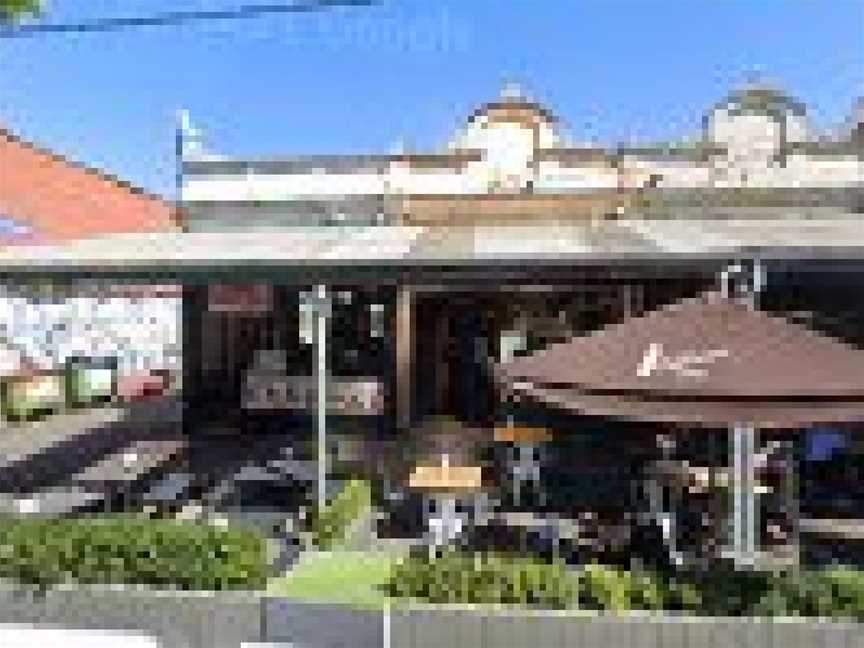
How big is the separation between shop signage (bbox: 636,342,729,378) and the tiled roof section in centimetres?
2109

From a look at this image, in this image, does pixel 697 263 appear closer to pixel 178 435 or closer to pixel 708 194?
pixel 708 194

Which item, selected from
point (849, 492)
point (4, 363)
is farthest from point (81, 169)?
point (849, 492)

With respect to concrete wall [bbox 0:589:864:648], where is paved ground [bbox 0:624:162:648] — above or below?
below

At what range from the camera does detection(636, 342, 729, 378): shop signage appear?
29.0 ft

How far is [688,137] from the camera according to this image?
21.4m

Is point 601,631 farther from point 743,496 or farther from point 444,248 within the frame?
point 444,248

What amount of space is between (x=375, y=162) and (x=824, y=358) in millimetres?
13133

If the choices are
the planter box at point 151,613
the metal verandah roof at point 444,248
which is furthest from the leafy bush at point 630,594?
the metal verandah roof at point 444,248

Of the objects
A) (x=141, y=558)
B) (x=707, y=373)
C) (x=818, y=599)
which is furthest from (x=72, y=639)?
(x=818, y=599)

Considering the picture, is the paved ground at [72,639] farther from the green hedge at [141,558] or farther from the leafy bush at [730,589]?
the leafy bush at [730,589]

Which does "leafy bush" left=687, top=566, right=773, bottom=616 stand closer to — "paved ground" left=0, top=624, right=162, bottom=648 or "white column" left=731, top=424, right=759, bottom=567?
"white column" left=731, top=424, right=759, bottom=567

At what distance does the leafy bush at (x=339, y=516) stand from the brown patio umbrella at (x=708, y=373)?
2.72 meters

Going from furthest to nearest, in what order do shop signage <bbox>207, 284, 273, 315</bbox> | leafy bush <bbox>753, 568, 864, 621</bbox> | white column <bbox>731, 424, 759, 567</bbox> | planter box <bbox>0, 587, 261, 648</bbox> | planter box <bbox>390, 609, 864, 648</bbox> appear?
shop signage <bbox>207, 284, 273, 315</bbox>
white column <bbox>731, 424, 759, 567</bbox>
planter box <bbox>0, 587, 261, 648</bbox>
leafy bush <bbox>753, 568, 864, 621</bbox>
planter box <bbox>390, 609, 864, 648</bbox>

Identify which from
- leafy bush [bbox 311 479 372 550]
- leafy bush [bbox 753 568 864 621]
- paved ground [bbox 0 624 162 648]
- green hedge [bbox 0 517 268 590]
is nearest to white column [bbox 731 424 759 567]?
leafy bush [bbox 753 568 864 621]
